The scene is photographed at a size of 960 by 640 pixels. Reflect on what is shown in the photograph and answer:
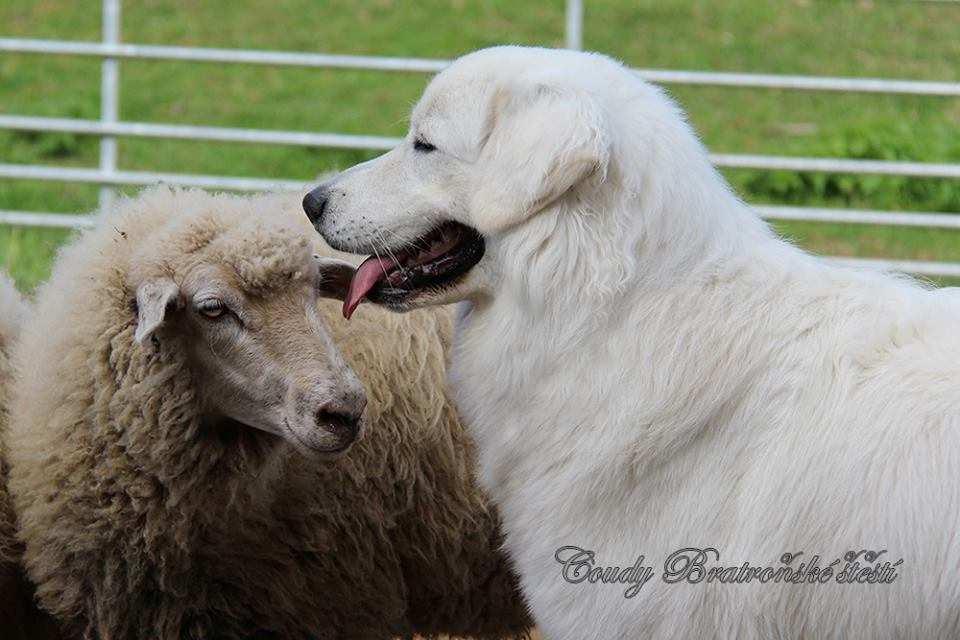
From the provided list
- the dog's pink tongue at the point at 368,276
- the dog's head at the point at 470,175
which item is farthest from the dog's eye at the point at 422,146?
the dog's pink tongue at the point at 368,276

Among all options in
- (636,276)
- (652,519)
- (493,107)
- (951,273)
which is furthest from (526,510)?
(951,273)

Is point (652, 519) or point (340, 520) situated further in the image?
point (340, 520)

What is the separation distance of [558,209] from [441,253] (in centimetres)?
34

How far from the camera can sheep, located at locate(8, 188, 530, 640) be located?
3670 millimetres

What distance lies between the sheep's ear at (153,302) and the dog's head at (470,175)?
1.56 ft

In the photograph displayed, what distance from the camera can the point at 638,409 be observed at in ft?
10.1

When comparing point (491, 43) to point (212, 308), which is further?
point (491, 43)

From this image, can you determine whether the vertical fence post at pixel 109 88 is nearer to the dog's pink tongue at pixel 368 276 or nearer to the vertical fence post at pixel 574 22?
the vertical fence post at pixel 574 22

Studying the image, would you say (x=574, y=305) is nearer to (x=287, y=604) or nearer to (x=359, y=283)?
(x=359, y=283)

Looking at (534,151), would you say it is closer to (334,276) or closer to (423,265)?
(423,265)

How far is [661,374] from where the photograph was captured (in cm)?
307

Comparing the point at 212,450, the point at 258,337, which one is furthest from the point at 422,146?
the point at 212,450

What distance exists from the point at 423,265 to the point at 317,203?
0.30m

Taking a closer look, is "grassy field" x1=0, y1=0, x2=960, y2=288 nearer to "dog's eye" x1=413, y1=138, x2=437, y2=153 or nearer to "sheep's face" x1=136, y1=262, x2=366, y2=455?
"sheep's face" x1=136, y1=262, x2=366, y2=455
